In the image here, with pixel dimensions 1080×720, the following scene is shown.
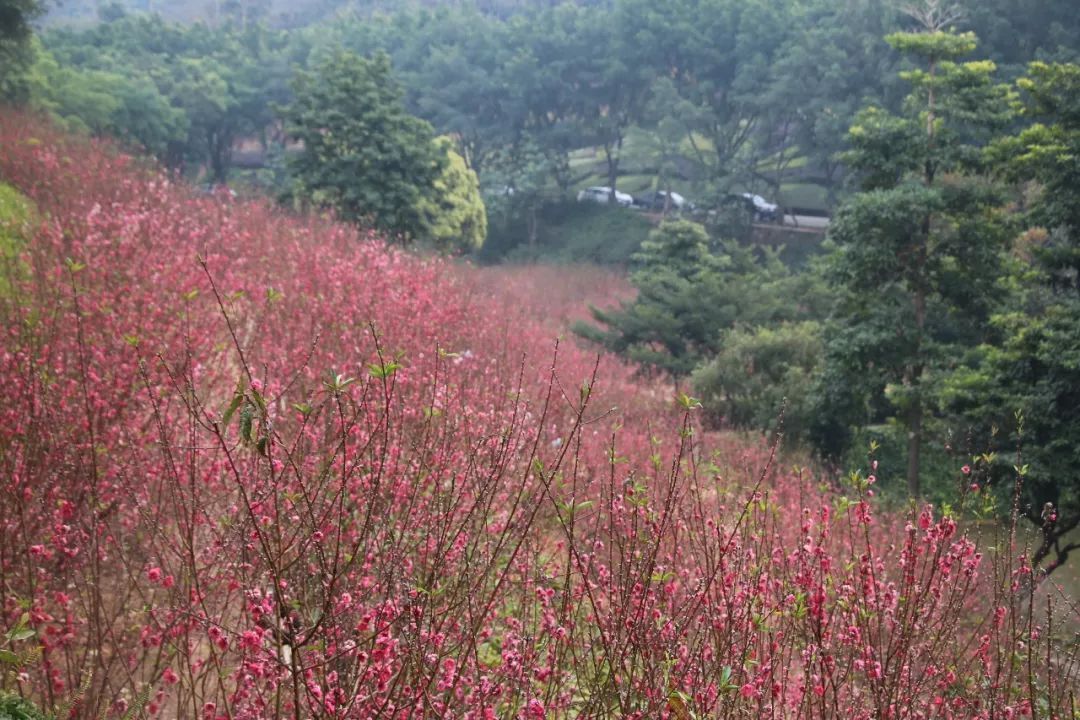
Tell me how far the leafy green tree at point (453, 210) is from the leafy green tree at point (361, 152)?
0.75 m

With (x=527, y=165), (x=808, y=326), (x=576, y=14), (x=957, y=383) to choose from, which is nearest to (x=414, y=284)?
(x=957, y=383)

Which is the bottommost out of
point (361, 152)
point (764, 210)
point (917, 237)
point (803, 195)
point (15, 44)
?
point (764, 210)

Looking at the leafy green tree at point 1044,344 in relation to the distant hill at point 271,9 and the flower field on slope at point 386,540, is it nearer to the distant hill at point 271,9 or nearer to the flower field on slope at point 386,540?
the flower field on slope at point 386,540

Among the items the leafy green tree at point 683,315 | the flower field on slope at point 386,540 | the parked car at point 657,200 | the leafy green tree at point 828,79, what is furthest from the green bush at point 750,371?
the parked car at point 657,200

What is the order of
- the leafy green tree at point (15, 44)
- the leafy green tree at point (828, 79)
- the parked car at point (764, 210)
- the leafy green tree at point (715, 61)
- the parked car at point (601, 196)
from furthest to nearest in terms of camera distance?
the parked car at point (601, 196), the leafy green tree at point (715, 61), the parked car at point (764, 210), the leafy green tree at point (828, 79), the leafy green tree at point (15, 44)

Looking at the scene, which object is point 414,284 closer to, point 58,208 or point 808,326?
point 58,208

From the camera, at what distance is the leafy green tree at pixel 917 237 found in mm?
12586

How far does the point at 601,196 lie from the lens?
40.4 meters

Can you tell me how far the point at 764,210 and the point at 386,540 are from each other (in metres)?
33.0

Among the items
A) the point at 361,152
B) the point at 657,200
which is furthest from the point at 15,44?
the point at 657,200

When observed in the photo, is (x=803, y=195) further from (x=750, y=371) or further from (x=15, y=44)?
(x=15, y=44)

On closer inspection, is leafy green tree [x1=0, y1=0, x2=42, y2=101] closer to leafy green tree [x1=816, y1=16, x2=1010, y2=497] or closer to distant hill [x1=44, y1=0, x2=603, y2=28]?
leafy green tree [x1=816, y1=16, x2=1010, y2=497]

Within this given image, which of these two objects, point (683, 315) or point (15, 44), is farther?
point (683, 315)

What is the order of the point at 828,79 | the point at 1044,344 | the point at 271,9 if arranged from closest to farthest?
1. the point at 1044,344
2. the point at 828,79
3. the point at 271,9
